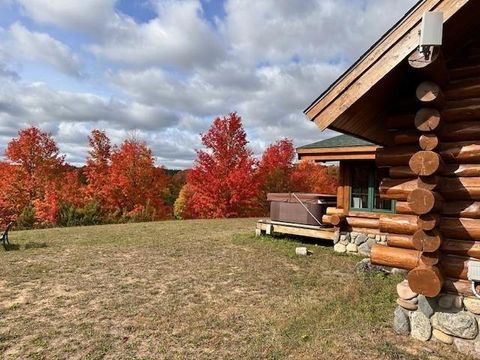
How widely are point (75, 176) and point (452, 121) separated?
30534 millimetres

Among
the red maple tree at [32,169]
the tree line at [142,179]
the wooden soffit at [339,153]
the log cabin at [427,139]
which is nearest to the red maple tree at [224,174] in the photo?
the tree line at [142,179]

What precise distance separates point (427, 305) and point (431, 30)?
3.28 meters

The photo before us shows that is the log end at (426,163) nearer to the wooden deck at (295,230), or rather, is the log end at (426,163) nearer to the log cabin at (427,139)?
the log cabin at (427,139)

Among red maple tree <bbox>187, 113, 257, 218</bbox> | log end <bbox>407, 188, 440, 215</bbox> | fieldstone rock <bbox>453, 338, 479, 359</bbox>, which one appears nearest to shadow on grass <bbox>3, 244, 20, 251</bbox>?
log end <bbox>407, 188, 440, 215</bbox>

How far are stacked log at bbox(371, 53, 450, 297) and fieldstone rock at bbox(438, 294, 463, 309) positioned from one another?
31 centimetres

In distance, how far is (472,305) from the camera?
14.3 feet

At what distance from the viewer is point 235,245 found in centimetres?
1159

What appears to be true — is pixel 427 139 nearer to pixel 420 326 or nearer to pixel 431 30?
pixel 431 30

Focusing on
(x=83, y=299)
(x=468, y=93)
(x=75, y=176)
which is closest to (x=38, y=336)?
(x=83, y=299)

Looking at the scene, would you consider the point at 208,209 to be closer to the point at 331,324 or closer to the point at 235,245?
the point at 235,245

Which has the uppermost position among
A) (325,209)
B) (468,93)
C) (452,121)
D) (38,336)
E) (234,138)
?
(234,138)

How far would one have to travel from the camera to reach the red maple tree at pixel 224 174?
82.8 feet

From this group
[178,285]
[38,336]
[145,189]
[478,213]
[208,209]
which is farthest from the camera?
[145,189]

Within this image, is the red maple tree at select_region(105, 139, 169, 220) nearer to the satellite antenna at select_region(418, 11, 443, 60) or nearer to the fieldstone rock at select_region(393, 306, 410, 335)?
the fieldstone rock at select_region(393, 306, 410, 335)
